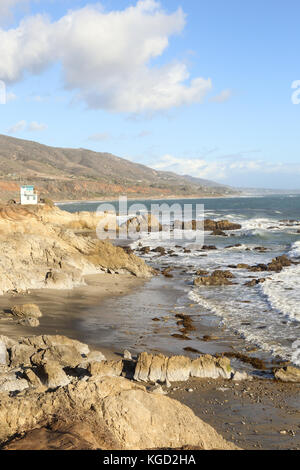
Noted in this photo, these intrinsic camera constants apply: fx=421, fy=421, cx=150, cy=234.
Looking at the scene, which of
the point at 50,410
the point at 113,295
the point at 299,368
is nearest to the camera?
the point at 50,410

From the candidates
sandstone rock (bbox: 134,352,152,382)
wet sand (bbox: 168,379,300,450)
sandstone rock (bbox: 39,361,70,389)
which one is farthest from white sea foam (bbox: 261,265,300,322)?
sandstone rock (bbox: 39,361,70,389)

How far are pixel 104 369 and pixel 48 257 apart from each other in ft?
39.6

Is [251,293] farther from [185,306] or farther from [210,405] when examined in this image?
[210,405]

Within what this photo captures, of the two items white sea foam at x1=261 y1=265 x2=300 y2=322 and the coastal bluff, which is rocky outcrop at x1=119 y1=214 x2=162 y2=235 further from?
white sea foam at x1=261 y1=265 x2=300 y2=322

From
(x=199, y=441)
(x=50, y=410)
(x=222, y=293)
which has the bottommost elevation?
(x=222, y=293)

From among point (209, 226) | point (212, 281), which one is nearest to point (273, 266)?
point (212, 281)

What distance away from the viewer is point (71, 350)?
Result: 8.49 meters

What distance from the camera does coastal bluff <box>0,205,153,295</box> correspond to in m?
16.4

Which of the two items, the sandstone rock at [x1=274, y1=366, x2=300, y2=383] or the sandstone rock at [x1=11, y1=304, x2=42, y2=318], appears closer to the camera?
the sandstone rock at [x1=274, y1=366, x2=300, y2=383]

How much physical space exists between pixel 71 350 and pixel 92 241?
47.4 feet

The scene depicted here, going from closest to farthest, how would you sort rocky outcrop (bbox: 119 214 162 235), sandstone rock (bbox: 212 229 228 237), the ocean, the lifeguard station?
the ocean < sandstone rock (bbox: 212 229 228 237) < the lifeguard station < rocky outcrop (bbox: 119 214 162 235)

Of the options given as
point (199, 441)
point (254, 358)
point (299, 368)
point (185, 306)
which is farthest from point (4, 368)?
point (185, 306)

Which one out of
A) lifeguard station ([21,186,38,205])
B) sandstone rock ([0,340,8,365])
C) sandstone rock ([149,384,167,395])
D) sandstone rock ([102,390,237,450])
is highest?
lifeguard station ([21,186,38,205])

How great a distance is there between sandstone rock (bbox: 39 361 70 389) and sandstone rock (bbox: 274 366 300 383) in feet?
14.3
